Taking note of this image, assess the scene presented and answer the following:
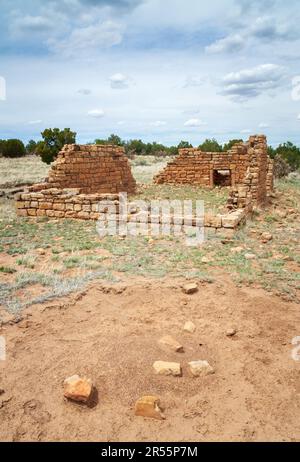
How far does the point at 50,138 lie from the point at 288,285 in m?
23.4

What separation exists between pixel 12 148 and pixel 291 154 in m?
24.8

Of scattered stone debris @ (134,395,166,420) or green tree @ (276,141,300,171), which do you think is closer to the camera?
scattered stone debris @ (134,395,166,420)

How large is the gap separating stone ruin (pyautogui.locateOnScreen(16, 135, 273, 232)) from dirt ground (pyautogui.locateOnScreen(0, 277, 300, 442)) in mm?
3965

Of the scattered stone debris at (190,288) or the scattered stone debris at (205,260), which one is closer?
the scattered stone debris at (190,288)

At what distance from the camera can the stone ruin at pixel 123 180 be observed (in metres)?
9.65

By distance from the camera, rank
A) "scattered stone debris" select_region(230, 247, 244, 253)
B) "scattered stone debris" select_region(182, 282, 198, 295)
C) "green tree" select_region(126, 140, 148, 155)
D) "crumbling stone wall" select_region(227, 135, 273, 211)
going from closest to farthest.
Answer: "scattered stone debris" select_region(182, 282, 198, 295) < "scattered stone debris" select_region(230, 247, 244, 253) < "crumbling stone wall" select_region(227, 135, 273, 211) < "green tree" select_region(126, 140, 148, 155)

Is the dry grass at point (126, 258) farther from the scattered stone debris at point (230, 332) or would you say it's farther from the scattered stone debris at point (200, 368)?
the scattered stone debris at point (200, 368)

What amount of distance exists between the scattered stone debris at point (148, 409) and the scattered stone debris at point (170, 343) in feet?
2.58

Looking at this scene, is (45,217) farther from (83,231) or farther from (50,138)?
(50,138)

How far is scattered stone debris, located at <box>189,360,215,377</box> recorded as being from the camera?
10.9 ft

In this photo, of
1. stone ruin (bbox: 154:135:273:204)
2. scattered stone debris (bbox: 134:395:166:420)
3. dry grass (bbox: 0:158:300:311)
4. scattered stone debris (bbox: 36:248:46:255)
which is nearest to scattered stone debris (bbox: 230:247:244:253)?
dry grass (bbox: 0:158:300:311)

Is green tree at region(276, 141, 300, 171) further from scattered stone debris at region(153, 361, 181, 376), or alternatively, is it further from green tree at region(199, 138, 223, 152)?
scattered stone debris at region(153, 361, 181, 376)

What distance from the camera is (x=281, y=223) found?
9.13 metres

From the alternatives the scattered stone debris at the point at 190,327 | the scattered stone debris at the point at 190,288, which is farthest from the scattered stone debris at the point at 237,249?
the scattered stone debris at the point at 190,327
